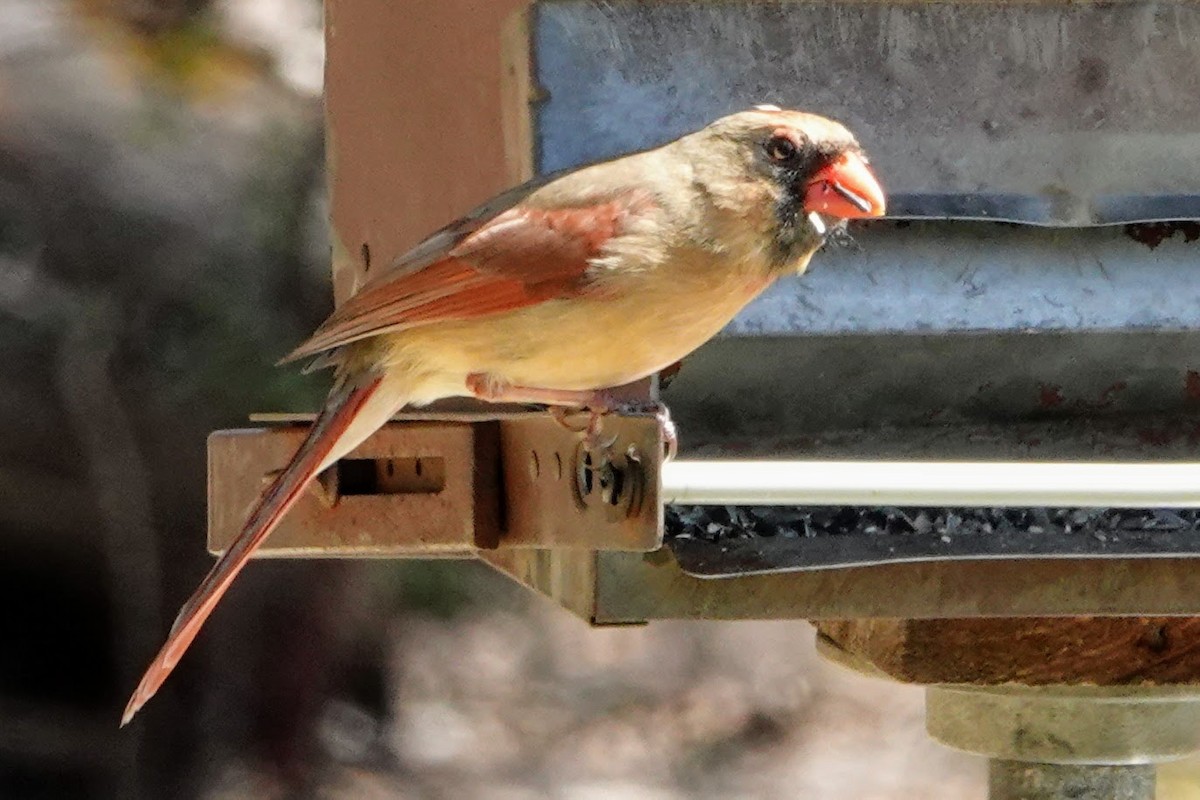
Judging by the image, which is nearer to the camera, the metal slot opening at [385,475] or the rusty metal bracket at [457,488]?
the rusty metal bracket at [457,488]

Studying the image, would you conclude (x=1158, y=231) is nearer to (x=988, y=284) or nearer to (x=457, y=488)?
(x=988, y=284)

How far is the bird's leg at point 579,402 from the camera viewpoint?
2.17 m

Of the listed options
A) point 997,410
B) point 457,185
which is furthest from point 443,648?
point 997,410

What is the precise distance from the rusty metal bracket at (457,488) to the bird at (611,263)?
53 mm

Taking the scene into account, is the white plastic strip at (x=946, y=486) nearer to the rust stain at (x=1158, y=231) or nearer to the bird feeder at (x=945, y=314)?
the bird feeder at (x=945, y=314)

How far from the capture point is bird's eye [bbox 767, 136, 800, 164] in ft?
8.69

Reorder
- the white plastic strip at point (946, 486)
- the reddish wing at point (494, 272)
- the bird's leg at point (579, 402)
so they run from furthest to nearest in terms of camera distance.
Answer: the reddish wing at point (494, 272) < the bird's leg at point (579, 402) < the white plastic strip at point (946, 486)

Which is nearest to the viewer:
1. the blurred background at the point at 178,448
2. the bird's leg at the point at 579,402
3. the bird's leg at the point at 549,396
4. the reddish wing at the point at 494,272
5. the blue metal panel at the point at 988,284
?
the bird's leg at the point at 579,402

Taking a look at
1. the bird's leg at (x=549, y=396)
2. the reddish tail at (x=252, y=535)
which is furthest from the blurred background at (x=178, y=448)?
the reddish tail at (x=252, y=535)

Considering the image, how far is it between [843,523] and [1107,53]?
898mm

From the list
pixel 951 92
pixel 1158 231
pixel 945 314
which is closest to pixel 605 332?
pixel 945 314

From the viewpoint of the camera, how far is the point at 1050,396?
9.16ft

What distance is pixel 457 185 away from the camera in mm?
3162

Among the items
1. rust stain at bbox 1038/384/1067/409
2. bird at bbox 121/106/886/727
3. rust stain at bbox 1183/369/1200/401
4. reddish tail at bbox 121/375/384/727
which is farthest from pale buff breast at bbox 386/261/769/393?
rust stain at bbox 1183/369/1200/401
